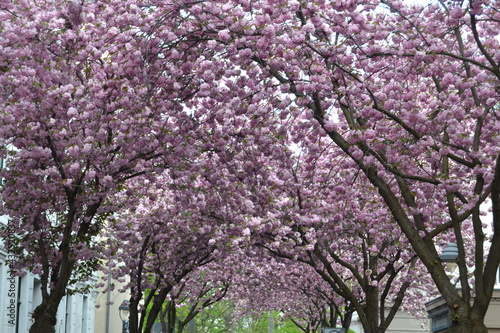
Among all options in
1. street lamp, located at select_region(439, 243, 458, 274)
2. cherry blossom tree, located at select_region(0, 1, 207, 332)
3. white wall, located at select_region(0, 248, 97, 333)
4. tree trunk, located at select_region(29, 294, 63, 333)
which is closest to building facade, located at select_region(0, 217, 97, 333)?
white wall, located at select_region(0, 248, 97, 333)

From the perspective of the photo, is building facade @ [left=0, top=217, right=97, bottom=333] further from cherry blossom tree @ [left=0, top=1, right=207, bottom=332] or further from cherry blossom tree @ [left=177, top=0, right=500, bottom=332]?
cherry blossom tree @ [left=177, top=0, right=500, bottom=332]

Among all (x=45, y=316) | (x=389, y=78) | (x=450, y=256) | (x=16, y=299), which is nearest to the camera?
(x=389, y=78)

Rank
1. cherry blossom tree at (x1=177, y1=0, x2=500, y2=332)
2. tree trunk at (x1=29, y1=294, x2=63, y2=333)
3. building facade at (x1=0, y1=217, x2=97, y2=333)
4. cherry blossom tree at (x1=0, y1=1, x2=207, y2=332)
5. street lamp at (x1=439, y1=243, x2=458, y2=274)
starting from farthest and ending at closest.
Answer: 1. building facade at (x1=0, y1=217, x2=97, y2=333)
2. street lamp at (x1=439, y1=243, x2=458, y2=274)
3. tree trunk at (x1=29, y1=294, x2=63, y2=333)
4. cherry blossom tree at (x1=0, y1=1, x2=207, y2=332)
5. cherry blossom tree at (x1=177, y1=0, x2=500, y2=332)

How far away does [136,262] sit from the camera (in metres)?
24.2

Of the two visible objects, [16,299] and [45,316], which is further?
[16,299]

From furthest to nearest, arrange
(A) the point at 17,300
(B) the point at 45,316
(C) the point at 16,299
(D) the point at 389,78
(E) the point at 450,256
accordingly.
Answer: (A) the point at 17,300, (C) the point at 16,299, (E) the point at 450,256, (B) the point at 45,316, (D) the point at 389,78

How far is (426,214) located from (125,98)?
645cm

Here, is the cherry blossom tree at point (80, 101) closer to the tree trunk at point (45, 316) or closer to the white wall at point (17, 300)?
the tree trunk at point (45, 316)

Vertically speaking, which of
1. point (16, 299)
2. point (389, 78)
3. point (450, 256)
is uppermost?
point (389, 78)

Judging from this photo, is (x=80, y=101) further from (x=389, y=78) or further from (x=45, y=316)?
(x=389, y=78)

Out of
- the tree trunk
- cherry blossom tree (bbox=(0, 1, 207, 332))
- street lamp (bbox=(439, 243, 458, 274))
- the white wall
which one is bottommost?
the tree trunk

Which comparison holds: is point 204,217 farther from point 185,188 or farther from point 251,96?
point 251,96

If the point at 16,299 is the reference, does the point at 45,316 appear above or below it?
below

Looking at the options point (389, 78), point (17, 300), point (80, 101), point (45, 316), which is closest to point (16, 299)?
point (17, 300)
